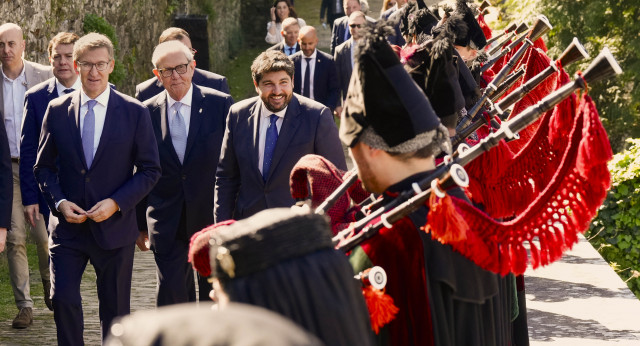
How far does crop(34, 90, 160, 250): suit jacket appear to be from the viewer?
654 cm

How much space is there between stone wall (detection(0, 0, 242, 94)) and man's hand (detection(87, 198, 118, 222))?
14.2 feet

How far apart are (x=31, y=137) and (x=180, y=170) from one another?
1024mm

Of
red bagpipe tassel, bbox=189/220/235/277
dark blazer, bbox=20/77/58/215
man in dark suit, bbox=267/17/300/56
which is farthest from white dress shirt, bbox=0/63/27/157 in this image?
man in dark suit, bbox=267/17/300/56

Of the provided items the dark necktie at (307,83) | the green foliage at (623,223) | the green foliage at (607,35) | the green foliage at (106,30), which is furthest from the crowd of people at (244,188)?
the green foliage at (607,35)

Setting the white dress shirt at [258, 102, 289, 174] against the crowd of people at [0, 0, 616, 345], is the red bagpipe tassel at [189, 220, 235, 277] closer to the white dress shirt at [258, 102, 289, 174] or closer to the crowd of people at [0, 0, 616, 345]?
the crowd of people at [0, 0, 616, 345]

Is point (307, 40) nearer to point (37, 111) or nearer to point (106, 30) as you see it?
point (106, 30)

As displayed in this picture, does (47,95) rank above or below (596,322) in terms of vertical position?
above

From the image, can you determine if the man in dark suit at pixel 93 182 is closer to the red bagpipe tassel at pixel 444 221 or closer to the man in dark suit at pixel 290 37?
the red bagpipe tassel at pixel 444 221

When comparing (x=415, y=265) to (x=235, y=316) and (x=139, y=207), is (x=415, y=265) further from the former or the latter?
(x=139, y=207)

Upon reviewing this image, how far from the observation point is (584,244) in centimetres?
978

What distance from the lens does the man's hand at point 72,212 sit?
640 cm

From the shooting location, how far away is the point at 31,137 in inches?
282

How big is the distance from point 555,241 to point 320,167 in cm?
112

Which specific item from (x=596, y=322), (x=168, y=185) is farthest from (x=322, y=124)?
(x=596, y=322)
